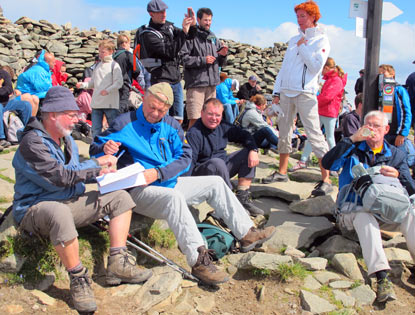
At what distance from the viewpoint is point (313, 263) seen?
14.2 ft

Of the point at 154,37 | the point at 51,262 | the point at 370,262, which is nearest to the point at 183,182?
the point at 51,262

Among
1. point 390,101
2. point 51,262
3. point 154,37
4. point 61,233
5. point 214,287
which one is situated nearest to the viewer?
point 61,233

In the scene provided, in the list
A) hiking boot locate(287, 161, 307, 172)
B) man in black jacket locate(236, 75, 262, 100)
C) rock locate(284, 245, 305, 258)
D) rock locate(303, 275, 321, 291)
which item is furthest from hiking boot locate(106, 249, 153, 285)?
man in black jacket locate(236, 75, 262, 100)

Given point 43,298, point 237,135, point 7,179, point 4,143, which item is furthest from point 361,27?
point 4,143

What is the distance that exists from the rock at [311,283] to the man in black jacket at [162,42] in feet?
12.4

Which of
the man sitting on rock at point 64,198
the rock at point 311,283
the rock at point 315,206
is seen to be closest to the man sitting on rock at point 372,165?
the rock at point 311,283

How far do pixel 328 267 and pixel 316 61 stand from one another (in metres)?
2.87

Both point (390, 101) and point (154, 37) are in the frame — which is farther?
point (154, 37)

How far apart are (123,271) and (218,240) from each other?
51.2 inches

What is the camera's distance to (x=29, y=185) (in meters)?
3.39

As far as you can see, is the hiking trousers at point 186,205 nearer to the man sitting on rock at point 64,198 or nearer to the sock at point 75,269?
the man sitting on rock at point 64,198

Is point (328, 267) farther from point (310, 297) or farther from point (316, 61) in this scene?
point (316, 61)

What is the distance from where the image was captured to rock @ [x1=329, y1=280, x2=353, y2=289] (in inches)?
160

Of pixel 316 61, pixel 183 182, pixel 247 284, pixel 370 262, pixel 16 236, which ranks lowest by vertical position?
pixel 247 284
